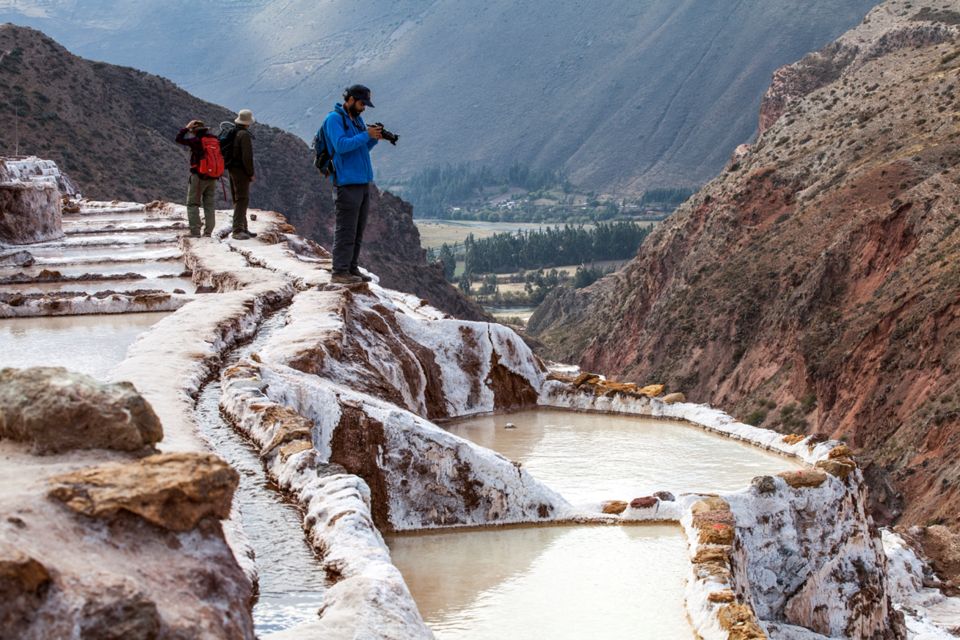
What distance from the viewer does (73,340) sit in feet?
38.4

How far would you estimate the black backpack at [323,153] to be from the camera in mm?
11766

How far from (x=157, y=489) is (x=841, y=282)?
136 ft

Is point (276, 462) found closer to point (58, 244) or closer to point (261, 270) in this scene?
point (261, 270)

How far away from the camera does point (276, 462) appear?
7430 mm

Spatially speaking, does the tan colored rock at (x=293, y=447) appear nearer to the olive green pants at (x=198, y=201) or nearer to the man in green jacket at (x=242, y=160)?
the man in green jacket at (x=242, y=160)

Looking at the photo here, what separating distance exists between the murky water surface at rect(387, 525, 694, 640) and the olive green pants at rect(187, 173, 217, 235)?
11965mm

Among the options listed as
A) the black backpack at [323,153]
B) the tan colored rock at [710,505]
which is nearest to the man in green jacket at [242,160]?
the black backpack at [323,153]

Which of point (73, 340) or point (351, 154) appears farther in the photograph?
point (351, 154)

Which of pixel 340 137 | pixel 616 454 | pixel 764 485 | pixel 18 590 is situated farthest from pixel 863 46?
pixel 18 590

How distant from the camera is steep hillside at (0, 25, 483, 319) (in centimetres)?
6568

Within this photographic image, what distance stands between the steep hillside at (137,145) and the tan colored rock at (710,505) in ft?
162

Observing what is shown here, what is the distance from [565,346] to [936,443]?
174 feet

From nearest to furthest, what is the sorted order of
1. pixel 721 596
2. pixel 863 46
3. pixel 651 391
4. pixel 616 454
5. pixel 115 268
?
pixel 721 596, pixel 616 454, pixel 651 391, pixel 115 268, pixel 863 46

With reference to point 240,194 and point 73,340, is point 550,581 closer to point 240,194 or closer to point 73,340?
point 73,340
